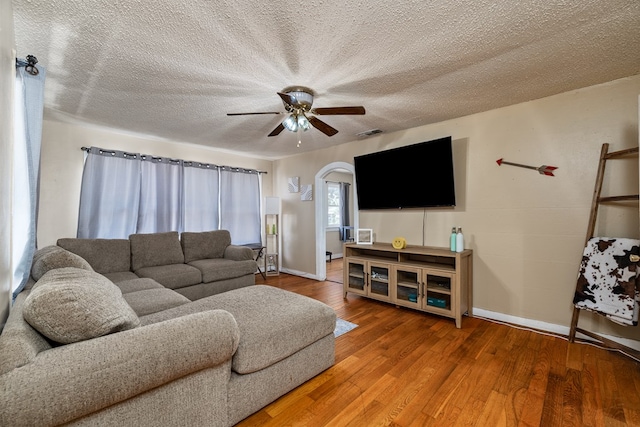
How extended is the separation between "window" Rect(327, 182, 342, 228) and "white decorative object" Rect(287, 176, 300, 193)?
192 cm

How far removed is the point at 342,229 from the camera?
709cm

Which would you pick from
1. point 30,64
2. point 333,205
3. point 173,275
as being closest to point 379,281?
point 173,275

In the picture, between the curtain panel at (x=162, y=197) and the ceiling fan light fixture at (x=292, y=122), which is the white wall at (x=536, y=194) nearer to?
the ceiling fan light fixture at (x=292, y=122)

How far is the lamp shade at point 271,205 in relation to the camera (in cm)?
502

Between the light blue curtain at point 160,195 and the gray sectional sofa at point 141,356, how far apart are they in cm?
209

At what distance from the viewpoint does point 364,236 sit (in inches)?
150

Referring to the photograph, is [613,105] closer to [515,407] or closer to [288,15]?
[515,407]

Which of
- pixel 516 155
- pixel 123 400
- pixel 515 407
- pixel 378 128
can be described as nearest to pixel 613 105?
pixel 516 155

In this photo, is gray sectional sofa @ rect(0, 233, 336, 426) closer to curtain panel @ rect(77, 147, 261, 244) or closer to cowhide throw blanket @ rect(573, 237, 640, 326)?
curtain panel @ rect(77, 147, 261, 244)

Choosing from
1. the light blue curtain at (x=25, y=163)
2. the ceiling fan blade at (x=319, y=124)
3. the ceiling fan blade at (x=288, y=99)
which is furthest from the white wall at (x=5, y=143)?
the ceiling fan blade at (x=319, y=124)

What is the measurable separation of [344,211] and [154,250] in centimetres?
475

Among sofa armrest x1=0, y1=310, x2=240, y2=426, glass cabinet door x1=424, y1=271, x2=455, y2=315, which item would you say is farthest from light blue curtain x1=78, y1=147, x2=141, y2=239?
glass cabinet door x1=424, y1=271, x2=455, y2=315

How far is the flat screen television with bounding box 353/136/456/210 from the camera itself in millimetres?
3096

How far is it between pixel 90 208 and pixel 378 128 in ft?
12.9
